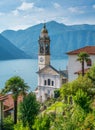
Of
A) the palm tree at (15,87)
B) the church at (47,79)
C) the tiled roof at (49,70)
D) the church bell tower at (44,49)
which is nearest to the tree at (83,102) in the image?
the palm tree at (15,87)

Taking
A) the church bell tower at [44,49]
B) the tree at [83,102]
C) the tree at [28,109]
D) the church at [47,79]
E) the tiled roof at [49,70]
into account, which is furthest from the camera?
the church bell tower at [44,49]

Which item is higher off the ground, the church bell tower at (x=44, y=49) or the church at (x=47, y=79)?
the church bell tower at (x=44, y=49)

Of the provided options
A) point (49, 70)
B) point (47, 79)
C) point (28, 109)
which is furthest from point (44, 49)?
point (28, 109)

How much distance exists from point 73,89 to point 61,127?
12.2 m

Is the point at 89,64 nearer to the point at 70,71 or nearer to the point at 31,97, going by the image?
the point at 70,71

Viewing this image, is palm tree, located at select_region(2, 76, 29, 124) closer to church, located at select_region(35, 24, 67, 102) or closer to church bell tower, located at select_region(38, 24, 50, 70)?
church, located at select_region(35, 24, 67, 102)

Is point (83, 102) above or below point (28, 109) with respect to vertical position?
above

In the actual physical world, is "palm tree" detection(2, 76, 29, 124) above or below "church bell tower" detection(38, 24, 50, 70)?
below

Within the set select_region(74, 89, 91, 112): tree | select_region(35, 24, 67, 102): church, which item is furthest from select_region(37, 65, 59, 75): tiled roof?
select_region(74, 89, 91, 112): tree

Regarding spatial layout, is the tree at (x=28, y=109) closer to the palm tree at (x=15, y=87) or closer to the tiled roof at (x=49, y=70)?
the palm tree at (x=15, y=87)

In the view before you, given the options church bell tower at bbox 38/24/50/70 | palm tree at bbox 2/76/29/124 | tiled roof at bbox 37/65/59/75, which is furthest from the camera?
church bell tower at bbox 38/24/50/70

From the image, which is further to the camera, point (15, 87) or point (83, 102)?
point (15, 87)

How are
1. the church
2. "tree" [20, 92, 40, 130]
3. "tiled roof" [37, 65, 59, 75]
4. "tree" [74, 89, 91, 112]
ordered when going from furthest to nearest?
"tiled roof" [37, 65, 59, 75], the church, "tree" [20, 92, 40, 130], "tree" [74, 89, 91, 112]

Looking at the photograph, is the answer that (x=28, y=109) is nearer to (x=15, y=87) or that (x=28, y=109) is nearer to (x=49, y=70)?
(x=15, y=87)
